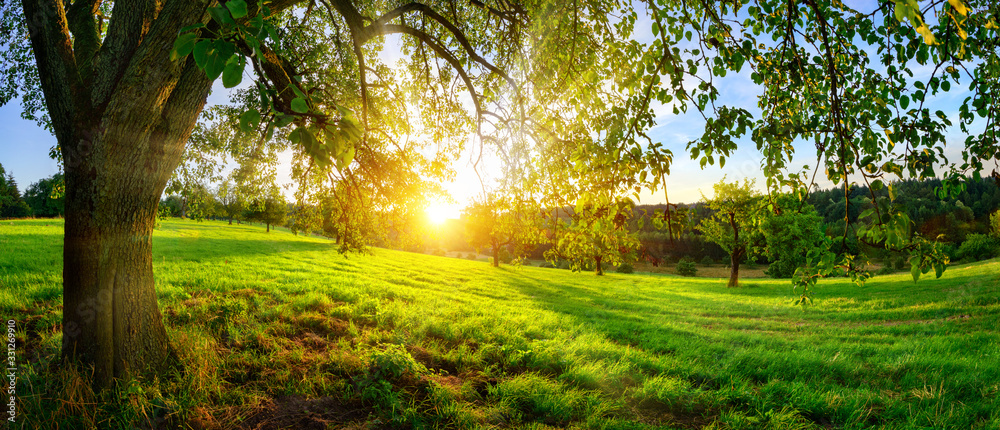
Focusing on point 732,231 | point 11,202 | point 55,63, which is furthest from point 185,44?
point 11,202

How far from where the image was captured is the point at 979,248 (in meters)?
46.2

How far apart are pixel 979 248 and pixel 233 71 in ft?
252

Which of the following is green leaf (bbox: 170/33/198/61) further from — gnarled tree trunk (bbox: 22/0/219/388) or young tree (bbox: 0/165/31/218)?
young tree (bbox: 0/165/31/218)

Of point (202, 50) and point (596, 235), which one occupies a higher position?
point (202, 50)

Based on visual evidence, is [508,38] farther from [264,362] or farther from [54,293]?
[54,293]

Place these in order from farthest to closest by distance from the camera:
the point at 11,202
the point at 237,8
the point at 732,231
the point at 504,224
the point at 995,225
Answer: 1. the point at 11,202
2. the point at 995,225
3. the point at 732,231
4. the point at 504,224
5. the point at 237,8

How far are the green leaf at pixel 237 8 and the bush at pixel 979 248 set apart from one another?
7545cm

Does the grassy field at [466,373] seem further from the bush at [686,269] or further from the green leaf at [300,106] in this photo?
the bush at [686,269]

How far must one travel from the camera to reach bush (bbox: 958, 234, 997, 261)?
46.0 meters

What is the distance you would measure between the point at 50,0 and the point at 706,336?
1326 cm

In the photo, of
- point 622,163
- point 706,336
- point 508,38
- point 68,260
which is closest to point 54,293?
point 68,260

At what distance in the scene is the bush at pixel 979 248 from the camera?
46.0 meters

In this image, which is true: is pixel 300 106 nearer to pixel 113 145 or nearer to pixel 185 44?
pixel 185 44

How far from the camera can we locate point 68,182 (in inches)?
158
